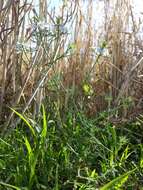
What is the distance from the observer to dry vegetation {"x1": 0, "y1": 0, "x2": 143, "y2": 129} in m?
2.47

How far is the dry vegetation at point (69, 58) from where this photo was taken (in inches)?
97.4

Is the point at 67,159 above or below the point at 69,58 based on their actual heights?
below

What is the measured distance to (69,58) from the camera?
3.31 meters

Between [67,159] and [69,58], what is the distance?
130cm

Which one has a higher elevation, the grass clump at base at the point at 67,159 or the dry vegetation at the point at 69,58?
the dry vegetation at the point at 69,58

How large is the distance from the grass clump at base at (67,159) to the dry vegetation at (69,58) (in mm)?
197

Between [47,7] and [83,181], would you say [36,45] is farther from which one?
[83,181]

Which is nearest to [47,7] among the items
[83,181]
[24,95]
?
[24,95]

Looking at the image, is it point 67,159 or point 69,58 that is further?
point 69,58

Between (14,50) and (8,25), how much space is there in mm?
139

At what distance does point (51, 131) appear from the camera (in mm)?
2473

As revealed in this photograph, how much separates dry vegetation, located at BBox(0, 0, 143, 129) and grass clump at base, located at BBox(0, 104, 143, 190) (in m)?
0.20

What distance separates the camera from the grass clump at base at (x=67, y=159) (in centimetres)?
196

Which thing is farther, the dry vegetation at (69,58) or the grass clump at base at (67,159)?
the dry vegetation at (69,58)
